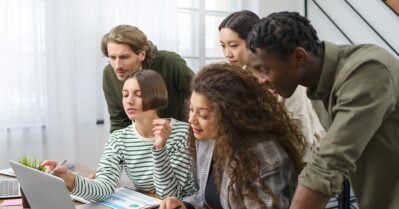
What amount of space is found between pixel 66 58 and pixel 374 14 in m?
2.16

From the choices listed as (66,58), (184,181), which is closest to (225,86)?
(184,181)

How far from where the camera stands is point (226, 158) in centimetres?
124

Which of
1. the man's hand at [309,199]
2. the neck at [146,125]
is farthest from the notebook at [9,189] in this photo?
the man's hand at [309,199]

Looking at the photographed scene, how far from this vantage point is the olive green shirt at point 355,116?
82cm

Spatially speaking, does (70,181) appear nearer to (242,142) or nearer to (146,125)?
(146,125)

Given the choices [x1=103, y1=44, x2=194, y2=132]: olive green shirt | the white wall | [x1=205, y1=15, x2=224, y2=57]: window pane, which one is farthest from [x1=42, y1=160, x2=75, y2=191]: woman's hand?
the white wall

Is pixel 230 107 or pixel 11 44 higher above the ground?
pixel 11 44

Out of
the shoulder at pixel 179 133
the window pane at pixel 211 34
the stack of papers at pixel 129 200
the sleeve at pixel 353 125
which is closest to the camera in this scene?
the sleeve at pixel 353 125

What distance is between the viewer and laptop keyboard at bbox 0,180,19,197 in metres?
1.53

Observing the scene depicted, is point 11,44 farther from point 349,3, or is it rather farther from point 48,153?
point 349,3

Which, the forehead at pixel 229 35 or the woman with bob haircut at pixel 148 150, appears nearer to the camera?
the woman with bob haircut at pixel 148 150

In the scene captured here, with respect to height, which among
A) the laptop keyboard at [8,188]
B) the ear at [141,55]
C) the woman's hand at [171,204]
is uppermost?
the ear at [141,55]

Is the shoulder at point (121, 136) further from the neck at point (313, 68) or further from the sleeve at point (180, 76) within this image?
the neck at point (313, 68)

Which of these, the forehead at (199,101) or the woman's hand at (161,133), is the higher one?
the forehead at (199,101)
